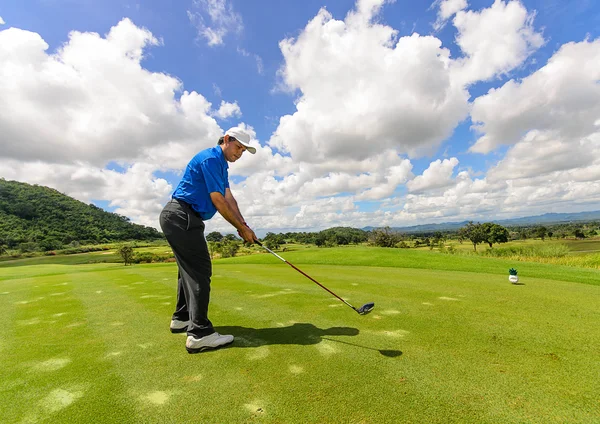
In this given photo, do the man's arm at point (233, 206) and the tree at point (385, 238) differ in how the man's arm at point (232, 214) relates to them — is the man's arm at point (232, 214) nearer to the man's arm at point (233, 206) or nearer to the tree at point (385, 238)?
the man's arm at point (233, 206)

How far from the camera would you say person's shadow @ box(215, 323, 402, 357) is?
145 inches

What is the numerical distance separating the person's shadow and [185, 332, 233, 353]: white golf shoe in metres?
0.14

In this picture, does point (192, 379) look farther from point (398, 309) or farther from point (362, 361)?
point (398, 309)

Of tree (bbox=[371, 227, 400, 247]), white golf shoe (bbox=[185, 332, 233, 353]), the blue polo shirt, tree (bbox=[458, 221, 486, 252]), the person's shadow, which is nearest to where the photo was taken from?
white golf shoe (bbox=[185, 332, 233, 353])

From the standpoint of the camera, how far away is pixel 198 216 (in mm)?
4152

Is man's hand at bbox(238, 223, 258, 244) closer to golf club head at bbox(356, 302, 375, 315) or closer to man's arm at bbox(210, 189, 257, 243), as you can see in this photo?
man's arm at bbox(210, 189, 257, 243)

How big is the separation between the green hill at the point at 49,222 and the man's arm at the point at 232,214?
108 meters

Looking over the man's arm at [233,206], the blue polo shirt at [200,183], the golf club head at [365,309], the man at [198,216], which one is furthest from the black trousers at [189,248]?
the golf club head at [365,309]

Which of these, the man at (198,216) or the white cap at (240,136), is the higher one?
the white cap at (240,136)

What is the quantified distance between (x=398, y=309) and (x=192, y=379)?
3584 mm

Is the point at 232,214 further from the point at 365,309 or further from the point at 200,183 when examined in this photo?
the point at 365,309

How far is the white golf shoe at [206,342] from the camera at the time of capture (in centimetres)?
353

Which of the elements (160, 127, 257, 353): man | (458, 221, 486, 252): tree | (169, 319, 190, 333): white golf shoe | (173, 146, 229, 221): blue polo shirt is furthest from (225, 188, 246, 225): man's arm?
(458, 221, 486, 252): tree

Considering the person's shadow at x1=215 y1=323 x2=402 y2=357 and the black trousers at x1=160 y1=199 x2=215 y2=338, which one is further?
the black trousers at x1=160 y1=199 x2=215 y2=338
